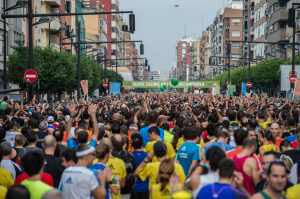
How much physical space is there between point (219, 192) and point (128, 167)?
2.57 m

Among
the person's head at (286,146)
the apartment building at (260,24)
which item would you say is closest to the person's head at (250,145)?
the person's head at (286,146)

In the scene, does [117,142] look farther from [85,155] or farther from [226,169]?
[226,169]

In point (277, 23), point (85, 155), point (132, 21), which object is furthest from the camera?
point (277, 23)

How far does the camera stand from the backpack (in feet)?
21.3

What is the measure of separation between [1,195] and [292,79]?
69.8ft

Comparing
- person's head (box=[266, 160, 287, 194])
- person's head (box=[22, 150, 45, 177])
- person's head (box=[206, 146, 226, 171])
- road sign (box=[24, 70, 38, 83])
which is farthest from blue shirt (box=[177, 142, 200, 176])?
road sign (box=[24, 70, 38, 83])

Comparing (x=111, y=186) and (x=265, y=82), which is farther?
(x=265, y=82)

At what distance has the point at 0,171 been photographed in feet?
19.0

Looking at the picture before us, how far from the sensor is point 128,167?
6.51 meters

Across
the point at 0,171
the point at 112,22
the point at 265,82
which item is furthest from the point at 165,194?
the point at 112,22

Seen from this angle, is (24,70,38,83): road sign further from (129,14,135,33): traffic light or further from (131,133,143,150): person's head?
(131,133,143,150): person's head

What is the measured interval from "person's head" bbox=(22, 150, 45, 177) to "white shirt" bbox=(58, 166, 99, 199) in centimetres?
38

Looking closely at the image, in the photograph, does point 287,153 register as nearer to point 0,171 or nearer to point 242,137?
point 242,137

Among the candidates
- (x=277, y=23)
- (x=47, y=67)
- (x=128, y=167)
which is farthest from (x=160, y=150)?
(x=277, y=23)
